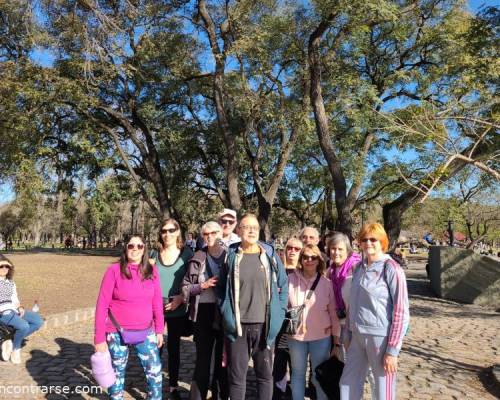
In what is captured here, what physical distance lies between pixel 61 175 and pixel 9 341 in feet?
50.1

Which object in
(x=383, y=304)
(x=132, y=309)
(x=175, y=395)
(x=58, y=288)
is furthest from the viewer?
(x=58, y=288)

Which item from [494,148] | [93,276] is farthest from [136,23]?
[494,148]

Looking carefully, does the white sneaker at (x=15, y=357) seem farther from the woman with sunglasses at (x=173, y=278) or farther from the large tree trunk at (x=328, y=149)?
the large tree trunk at (x=328, y=149)

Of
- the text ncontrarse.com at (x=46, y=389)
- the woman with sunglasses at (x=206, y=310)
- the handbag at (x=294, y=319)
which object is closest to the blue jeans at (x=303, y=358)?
the handbag at (x=294, y=319)

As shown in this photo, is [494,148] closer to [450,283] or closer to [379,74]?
[450,283]

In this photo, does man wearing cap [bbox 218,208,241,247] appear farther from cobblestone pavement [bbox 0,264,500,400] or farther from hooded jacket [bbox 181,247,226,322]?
cobblestone pavement [bbox 0,264,500,400]

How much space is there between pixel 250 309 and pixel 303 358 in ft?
2.62

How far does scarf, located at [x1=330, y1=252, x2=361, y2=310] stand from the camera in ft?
13.2

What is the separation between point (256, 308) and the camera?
3.56 m

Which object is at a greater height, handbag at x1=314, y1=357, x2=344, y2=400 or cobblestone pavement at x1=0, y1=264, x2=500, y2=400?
handbag at x1=314, y1=357, x2=344, y2=400

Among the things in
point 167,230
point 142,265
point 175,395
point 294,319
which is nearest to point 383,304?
point 294,319

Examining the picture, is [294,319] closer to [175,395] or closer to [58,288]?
[175,395]

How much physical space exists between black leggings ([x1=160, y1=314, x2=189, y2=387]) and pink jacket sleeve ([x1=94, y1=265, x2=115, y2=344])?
3.02 feet

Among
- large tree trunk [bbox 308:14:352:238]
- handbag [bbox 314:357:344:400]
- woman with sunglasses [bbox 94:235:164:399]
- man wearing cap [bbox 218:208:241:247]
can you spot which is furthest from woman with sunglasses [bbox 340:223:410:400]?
large tree trunk [bbox 308:14:352:238]
